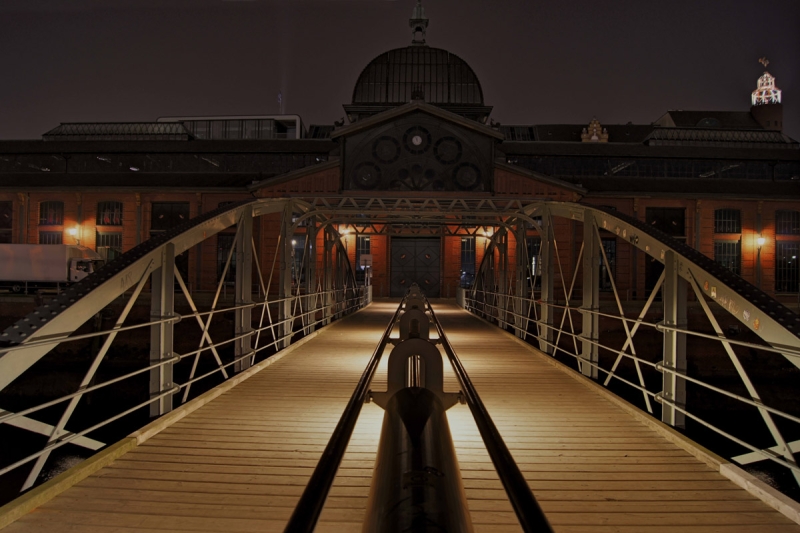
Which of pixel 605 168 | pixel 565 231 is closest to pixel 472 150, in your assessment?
pixel 565 231

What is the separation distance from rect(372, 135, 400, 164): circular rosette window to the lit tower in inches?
1540

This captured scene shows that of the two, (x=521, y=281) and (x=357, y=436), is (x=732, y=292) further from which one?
(x=521, y=281)

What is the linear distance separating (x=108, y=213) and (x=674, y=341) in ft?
106

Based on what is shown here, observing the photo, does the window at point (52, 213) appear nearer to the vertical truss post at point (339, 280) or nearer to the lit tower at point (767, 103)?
the vertical truss post at point (339, 280)

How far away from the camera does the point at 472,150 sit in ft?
97.7

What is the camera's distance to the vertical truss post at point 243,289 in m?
10.3

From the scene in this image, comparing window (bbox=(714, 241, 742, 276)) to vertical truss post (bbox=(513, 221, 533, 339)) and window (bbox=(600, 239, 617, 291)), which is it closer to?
window (bbox=(600, 239, 617, 291))

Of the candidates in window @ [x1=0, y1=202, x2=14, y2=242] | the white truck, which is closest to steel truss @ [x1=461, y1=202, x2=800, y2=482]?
the white truck

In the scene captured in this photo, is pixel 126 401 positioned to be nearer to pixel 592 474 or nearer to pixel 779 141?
pixel 592 474

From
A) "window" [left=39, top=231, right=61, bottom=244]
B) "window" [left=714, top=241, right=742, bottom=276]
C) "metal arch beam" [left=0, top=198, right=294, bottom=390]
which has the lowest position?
"metal arch beam" [left=0, top=198, right=294, bottom=390]

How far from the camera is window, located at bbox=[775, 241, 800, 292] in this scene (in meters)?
33.3

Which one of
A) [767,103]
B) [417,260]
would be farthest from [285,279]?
[767,103]

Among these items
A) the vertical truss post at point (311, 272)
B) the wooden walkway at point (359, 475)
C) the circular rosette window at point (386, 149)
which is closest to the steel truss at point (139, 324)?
the wooden walkway at point (359, 475)

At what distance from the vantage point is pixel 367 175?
2928 centimetres
